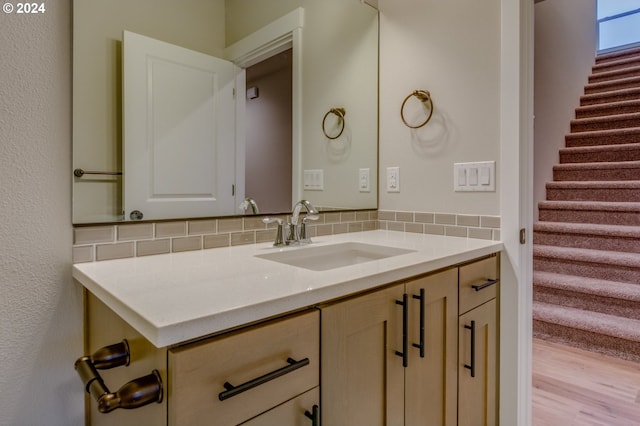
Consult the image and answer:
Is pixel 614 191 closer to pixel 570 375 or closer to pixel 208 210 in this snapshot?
pixel 570 375

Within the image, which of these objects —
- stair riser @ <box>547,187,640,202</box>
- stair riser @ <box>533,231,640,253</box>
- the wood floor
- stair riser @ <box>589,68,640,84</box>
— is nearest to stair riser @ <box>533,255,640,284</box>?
stair riser @ <box>533,231,640,253</box>

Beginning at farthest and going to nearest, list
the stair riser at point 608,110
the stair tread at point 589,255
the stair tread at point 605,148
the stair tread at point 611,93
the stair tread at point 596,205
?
the stair tread at point 611,93 → the stair riser at point 608,110 → the stair tread at point 605,148 → the stair tread at point 596,205 → the stair tread at point 589,255

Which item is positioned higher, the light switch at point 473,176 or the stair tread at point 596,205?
the light switch at point 473,176

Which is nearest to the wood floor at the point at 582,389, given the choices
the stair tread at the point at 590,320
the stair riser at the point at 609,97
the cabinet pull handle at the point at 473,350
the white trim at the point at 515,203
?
the stair tread at the point at 590,320

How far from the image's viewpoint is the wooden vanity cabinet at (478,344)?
3.92ft

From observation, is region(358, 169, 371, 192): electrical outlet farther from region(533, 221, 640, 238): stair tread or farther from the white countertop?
region(533, 221, 640, 238): stair tread

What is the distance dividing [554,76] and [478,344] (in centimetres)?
326

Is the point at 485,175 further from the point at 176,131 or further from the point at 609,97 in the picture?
the point at 609,97

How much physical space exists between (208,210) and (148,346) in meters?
0.67

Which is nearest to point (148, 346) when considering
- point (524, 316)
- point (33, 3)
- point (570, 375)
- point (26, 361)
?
point (26, 361)

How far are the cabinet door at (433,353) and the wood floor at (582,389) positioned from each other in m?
0.86

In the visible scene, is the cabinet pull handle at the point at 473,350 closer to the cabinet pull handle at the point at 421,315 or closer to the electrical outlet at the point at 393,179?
the cabinet pull handle at the point at 421,315

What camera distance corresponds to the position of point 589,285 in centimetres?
253

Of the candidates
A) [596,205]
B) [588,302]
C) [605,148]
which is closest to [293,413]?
[588,302]
